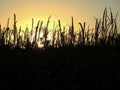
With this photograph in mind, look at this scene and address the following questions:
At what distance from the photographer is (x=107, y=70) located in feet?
12.1

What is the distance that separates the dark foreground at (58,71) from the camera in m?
3.16

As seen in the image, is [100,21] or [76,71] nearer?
[76,71]

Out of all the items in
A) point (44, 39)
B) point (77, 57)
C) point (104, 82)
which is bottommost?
point (104, 82)

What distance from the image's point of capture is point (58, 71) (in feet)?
12.2

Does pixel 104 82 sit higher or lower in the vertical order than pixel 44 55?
lower

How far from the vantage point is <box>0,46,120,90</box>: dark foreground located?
10.4 ft

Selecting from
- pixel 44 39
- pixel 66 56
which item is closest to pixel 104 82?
pixel 66 56

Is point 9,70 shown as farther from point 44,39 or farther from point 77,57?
point 44,39

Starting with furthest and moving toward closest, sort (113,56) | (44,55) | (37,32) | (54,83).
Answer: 1. (37,32)
2. (44,55)
3. (113,56)
4. (54,83)

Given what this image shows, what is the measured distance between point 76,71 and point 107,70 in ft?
1.61

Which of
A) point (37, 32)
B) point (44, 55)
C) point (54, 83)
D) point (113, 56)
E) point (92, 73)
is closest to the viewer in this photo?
point (54, 83)

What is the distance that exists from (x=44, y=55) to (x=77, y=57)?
19.2 inches

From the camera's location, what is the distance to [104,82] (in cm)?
339

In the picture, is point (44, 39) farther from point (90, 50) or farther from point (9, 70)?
point (9, 70)
